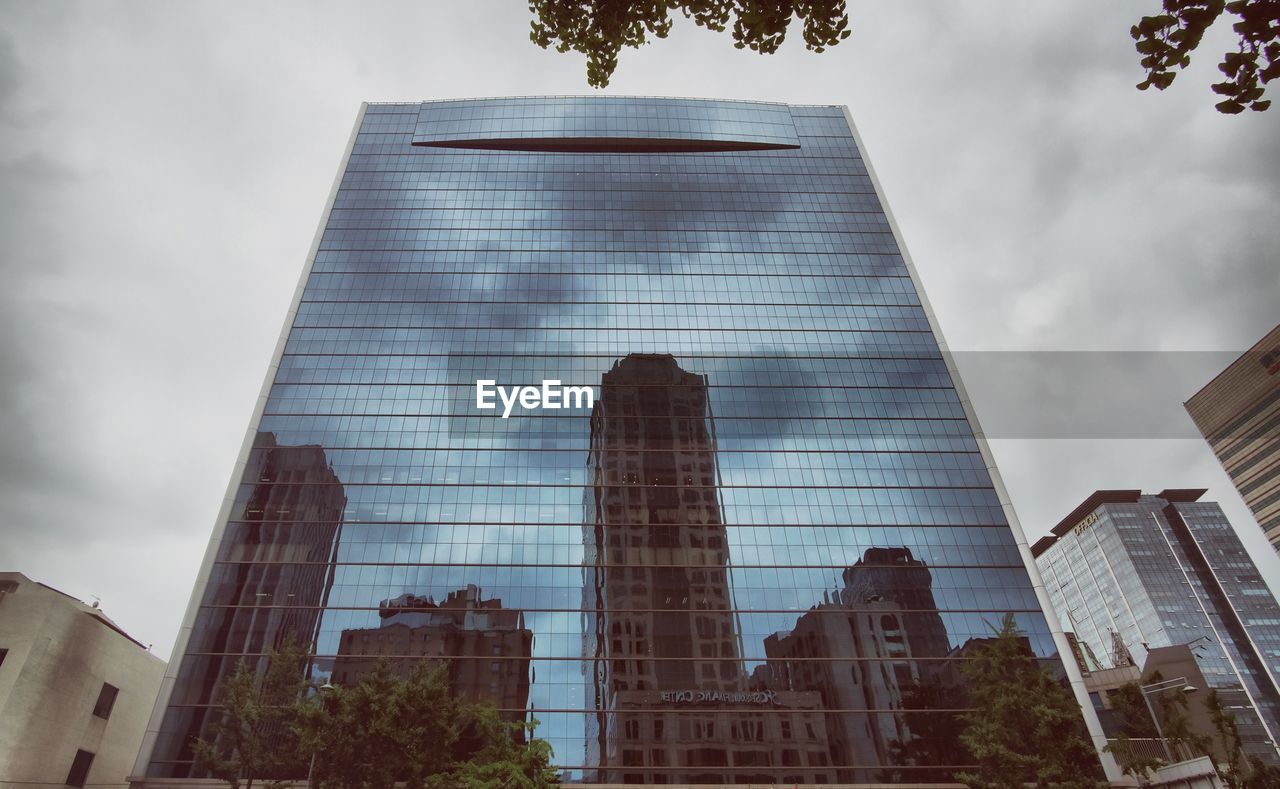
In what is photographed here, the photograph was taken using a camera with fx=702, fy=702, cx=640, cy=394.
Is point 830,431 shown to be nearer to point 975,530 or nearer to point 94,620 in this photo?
point 975,530

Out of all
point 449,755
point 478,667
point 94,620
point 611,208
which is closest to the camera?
point 449,755

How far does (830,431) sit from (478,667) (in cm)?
3850

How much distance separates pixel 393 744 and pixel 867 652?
3767 centimetres

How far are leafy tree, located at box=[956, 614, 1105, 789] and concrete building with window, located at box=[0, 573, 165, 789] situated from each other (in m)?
56.0

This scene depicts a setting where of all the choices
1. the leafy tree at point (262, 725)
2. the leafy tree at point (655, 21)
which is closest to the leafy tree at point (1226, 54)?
the leafy tree at point (655, 21)

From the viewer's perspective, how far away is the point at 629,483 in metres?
65.8

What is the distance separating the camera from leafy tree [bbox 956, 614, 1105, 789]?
3269 cm

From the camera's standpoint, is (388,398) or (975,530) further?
(388,398)

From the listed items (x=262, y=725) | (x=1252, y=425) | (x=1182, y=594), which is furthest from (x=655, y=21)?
(x=1182, y=594)

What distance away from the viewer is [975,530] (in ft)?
207

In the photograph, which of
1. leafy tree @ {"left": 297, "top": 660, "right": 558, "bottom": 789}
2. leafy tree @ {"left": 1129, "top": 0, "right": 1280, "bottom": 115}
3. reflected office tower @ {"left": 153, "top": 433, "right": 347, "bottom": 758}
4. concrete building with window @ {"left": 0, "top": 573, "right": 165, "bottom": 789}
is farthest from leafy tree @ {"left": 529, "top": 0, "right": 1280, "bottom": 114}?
concrete building with window @ {"left": 0, "top": 573, "right": 165, "bottom": 789}

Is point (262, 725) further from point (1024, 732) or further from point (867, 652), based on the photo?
point (1024, 732)

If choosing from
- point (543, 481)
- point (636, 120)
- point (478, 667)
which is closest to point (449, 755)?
point (478, 667)

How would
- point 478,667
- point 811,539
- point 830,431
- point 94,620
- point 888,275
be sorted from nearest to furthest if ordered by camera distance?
1. point 94,620
2. point 478,667
3. point 811,539
4. point 830,431
5. point 888,275
